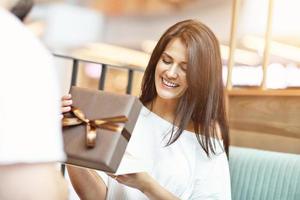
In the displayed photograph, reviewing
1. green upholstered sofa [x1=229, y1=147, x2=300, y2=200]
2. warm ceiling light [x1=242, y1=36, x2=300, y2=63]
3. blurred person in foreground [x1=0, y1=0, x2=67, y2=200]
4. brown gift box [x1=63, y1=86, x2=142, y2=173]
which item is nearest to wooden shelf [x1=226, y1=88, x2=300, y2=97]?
green upholstered sofa [x1=229, y1=147, x2=300, y2=200]

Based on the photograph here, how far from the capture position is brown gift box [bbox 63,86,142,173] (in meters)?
0.89

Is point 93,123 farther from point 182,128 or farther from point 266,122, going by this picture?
point 266,122

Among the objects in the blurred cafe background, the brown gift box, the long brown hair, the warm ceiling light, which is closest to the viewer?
the brown gift box

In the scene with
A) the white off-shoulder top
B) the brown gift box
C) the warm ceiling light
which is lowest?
the white off-shoulder top

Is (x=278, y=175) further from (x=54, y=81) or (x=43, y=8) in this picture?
(x=43, y=8)

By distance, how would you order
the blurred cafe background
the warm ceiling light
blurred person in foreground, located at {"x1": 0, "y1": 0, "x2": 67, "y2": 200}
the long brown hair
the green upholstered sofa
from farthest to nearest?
1. the warm ceiling light
2. the blurred cafe background
3. the green upholstered sofa
4. the long brown hair
5. blurred person in foreground, located at {"x1": 0, "y1": 0, "x2": 67, "y2": 200}

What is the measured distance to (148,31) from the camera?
5594 mm

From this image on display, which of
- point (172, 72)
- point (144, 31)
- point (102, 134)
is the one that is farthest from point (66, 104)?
point (144, 31)

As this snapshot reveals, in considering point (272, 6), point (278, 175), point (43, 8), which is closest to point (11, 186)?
point (278, 175)

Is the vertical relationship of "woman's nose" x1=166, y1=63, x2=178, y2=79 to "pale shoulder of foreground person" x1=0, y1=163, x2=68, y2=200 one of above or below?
above

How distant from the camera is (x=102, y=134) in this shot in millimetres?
904

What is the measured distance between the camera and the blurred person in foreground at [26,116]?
522 millimetres

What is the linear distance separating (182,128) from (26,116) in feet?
2.18

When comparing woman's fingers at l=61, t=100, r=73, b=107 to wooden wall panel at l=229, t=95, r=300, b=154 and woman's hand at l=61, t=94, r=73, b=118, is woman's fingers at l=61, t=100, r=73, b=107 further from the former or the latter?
wooden wall panel at l=229, t=95, r=300, b=154
